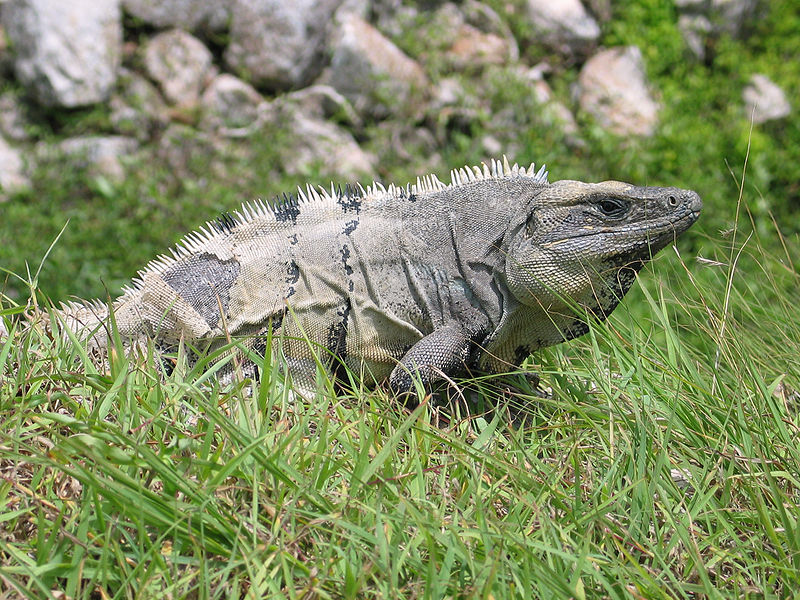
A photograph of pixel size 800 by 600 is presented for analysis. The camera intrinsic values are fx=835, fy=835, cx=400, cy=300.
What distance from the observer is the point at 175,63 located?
336 inches

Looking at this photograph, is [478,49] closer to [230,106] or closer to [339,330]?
[230,106]

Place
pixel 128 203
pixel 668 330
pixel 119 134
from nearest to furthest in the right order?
pixel 668 330 < pixel 128 203 < pixel 119 134

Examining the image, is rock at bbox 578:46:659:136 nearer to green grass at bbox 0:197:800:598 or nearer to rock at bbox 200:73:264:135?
rock at bbox 200:73:264:135

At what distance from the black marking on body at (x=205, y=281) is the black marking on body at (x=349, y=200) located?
19.7 inches

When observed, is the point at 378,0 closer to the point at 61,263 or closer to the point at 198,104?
the point at 198,104

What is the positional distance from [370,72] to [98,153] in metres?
2.79

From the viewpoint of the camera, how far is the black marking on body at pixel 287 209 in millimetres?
3455

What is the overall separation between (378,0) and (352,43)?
85cm

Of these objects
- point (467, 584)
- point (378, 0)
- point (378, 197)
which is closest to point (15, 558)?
point (467, 584)

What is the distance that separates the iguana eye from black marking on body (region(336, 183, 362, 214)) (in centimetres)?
97

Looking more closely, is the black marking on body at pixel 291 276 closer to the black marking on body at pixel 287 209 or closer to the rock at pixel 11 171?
the black marking on body at pixel 287 209

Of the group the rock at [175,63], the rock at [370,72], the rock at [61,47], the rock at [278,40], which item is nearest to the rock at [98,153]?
the rock at [61,47]

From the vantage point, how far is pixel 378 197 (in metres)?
3.52

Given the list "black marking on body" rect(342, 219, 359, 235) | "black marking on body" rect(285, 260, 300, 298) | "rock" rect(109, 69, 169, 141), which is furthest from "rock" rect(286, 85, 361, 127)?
"black marking on body" rect(285, 260, 300, 298)
